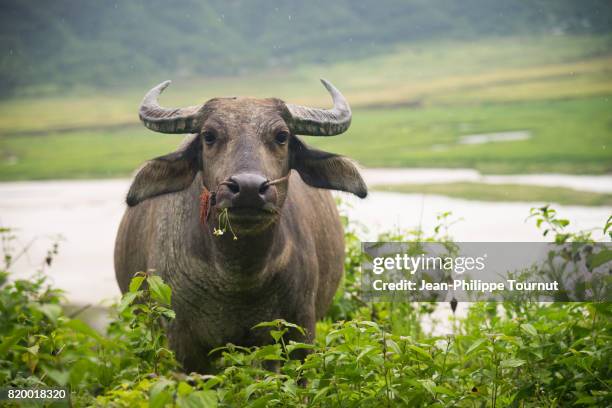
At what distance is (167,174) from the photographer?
4605mm

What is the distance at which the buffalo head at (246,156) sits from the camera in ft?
12.9

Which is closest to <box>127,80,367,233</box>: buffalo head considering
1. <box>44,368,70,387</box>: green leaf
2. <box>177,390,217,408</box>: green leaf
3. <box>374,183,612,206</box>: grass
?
<box>177,390,217,408</box>: green leaf

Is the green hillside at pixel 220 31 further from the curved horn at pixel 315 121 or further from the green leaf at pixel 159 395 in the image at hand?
the green leaf at pixel 159 395

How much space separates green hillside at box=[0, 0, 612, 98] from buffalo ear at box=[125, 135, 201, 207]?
158 ft

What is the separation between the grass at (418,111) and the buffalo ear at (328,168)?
1343cm

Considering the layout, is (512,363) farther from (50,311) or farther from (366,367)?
(50,311)

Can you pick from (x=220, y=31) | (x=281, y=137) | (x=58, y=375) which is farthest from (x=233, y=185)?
(x=220, y=31)

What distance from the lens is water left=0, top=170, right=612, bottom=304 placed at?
979cm

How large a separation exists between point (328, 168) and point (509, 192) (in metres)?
10.4

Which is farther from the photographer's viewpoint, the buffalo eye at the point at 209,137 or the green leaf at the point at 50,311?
the buffalo eye at the point at 209,137

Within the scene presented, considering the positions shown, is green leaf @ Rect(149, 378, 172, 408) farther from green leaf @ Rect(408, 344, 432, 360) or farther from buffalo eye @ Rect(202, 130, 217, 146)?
buffalo eye @ Rect(202, 130, 217, 146)

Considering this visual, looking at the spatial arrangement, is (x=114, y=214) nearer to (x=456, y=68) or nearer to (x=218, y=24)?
(x=456, y=68)

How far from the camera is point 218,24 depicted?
6525 cm

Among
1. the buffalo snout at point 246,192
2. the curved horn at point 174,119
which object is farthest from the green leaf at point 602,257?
the curved horn at point 174,119
